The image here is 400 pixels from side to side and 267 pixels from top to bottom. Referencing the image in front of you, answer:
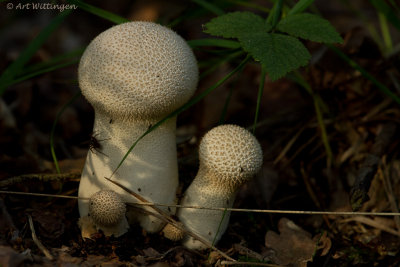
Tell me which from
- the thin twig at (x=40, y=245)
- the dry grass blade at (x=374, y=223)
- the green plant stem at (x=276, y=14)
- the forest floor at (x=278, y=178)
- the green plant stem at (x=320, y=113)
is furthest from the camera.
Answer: the green plant stem at (x=320, y=113)

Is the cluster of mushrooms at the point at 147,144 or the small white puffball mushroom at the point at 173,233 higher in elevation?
the cluster of mushrooms at the point at 147,144

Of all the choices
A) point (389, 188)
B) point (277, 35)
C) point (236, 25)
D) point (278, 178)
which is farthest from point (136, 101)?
point (389, 188)

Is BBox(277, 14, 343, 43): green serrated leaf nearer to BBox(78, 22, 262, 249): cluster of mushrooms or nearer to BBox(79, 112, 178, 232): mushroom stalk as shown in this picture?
BBox(78, 22, 262, 249): cluster of mushrooms

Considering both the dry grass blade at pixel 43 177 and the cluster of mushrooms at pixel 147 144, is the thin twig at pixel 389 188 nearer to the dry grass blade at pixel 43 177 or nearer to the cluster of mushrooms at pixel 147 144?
the cluster of mushrooms at pixel 147 144

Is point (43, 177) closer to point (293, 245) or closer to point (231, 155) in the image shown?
point (231, 155)

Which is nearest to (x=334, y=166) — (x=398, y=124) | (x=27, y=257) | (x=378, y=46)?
(x=398, y=124)

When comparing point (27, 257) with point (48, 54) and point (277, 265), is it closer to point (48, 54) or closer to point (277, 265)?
point (277, 265)

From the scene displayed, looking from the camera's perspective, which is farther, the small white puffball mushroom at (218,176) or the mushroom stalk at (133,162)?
the mushroom stalk at (133,162)

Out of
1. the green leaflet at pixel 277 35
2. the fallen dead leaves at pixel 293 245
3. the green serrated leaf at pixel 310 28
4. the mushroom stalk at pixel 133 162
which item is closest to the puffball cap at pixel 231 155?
the mushroom stalk at pixel 133 162
